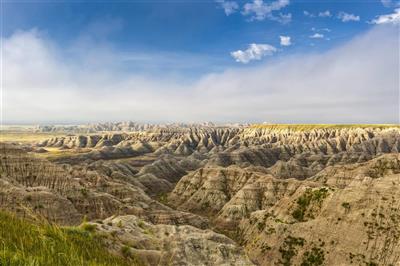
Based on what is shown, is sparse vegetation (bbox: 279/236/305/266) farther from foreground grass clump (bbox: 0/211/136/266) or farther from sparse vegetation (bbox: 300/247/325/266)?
foreground grass clump (bbox: 0/211/136/266)

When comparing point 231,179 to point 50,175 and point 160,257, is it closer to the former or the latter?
point 50,175

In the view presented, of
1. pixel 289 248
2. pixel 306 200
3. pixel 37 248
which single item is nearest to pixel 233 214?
pixel 306 200

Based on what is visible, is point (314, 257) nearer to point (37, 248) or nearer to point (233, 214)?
point (233, 214)

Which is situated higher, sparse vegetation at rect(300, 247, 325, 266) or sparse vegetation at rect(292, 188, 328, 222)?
sparse vegetation at rect(292, 188, 328, 222)

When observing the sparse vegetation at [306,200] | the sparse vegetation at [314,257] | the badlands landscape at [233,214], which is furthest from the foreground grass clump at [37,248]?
the sparse vegetation at [306,200]

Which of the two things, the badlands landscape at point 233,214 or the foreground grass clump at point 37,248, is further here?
the badlands landscape at point 233,214

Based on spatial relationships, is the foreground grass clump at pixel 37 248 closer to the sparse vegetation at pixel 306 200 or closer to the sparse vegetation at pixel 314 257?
the sparse vegetation at pixel 314 257

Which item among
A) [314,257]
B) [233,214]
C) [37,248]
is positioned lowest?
[233,214]

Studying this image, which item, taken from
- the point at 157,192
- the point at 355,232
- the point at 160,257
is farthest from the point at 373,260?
the point at 157,192

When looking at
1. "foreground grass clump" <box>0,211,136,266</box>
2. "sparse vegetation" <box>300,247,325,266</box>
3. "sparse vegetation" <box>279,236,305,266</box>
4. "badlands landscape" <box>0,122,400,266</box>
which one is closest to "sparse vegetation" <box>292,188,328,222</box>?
"badlands landscape" <box>0,122,400,266</box>

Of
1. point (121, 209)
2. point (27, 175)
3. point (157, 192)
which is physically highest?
point (27, 175)

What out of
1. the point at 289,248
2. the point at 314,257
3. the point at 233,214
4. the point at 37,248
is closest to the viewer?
the point at 37,248
